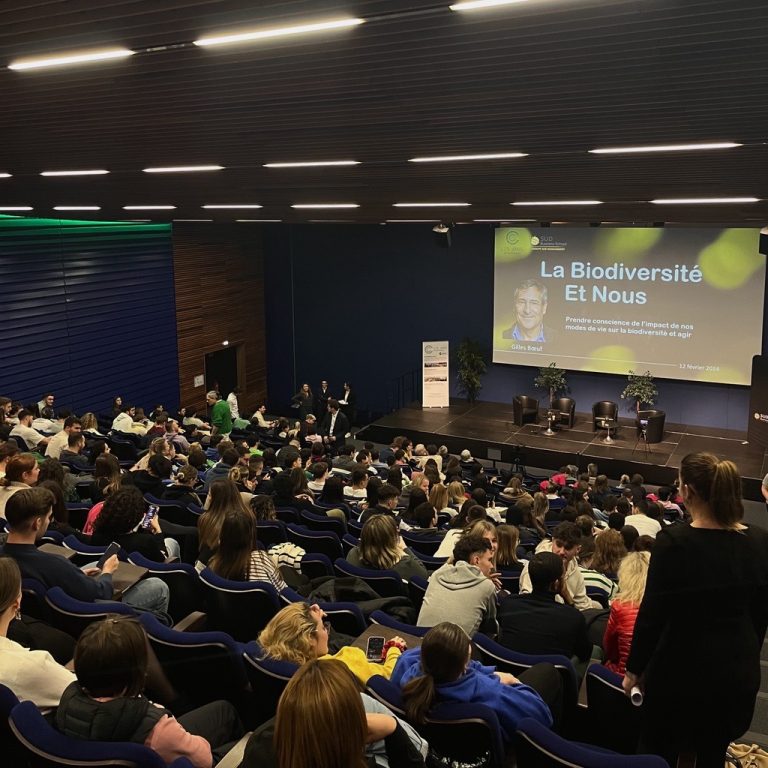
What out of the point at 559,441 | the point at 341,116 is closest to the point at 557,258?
the point at 559,441

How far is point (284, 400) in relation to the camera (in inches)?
825

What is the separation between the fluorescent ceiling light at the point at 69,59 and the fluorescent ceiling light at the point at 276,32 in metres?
0.43

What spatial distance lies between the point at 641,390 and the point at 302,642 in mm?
13859

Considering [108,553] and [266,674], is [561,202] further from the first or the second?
→ [266,674]

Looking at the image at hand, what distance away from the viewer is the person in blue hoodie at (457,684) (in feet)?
8.96

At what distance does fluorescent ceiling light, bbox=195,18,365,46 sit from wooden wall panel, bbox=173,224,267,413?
14.7 m

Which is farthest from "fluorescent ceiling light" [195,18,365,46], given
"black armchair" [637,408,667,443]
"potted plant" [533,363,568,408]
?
"potted plant" [533,363,568,408]

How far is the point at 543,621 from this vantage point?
152 inches

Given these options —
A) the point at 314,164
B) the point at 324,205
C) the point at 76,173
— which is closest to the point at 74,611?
the point at 314,164

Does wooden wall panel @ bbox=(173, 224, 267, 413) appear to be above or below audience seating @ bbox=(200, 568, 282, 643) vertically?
above

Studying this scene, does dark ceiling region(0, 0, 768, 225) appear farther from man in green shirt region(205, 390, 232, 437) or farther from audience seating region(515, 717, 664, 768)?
man in green shirt region(205, 390, 232, 437)

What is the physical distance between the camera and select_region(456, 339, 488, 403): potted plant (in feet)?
57.7

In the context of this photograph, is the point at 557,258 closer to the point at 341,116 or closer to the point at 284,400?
the point at 284,400

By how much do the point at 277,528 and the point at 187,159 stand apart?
314cm
